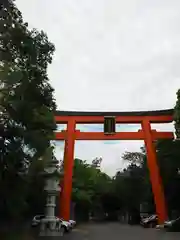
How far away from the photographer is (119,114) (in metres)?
35.3

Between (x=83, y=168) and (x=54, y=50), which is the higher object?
(x=83, y=168)

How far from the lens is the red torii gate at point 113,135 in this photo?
3488 cm

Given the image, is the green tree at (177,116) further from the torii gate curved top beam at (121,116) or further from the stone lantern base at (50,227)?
the stone lantern base at (50,227)

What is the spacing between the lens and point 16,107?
41.7 feet

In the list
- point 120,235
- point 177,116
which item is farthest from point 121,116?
point 120,235

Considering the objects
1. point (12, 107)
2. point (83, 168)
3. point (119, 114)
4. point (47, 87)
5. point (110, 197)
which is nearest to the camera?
point (12, 107)

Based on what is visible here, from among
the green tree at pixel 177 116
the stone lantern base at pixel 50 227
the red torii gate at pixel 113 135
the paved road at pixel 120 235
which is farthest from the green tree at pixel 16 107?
the red torii gate at pixel 113 135

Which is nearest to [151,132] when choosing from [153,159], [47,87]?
[153,159]

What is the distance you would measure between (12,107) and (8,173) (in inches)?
78.1

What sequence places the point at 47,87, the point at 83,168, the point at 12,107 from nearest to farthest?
the point at 12,107, the point at 47,87, the point at 83,168

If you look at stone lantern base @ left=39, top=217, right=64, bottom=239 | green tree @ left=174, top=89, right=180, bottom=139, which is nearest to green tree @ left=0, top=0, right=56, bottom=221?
stone lantern base @ left=39, top=217, right=64, bottom=239

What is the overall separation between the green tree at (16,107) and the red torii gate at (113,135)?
829 inches

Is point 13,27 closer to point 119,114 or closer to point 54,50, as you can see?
point 54,50

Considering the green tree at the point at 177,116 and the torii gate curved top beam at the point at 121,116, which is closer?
the green tree at the point at 177,116
